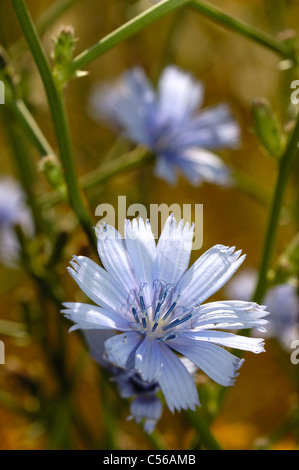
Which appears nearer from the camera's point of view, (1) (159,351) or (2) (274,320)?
(1) (159,351)

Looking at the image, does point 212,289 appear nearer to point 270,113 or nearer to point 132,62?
point 270,113

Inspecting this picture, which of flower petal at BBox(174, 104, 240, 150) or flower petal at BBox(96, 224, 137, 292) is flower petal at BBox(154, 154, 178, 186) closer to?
flower petal at BBox(174, 104, 240, 150)

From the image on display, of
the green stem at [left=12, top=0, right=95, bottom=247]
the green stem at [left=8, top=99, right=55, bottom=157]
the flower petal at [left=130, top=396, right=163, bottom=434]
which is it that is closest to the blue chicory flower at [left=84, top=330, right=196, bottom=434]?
the flower petal at [left=130, top=396, right=163, bottom=434]

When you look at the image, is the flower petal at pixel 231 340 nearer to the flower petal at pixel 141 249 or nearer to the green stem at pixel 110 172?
the flower petal at pixel 141 249

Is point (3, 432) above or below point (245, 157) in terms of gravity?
below

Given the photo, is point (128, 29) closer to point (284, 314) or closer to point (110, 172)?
point (110, 172)

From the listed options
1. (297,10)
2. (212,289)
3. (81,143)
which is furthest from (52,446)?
(297,10)

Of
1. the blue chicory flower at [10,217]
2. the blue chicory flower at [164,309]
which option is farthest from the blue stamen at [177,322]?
the blue chicory flower at [10,217]
